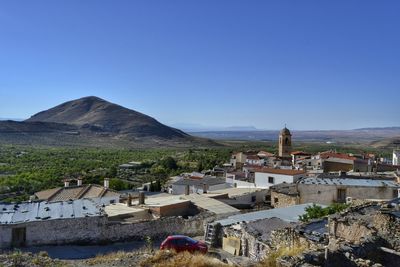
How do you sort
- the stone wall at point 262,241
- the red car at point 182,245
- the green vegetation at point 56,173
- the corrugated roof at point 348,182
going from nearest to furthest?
the stone wall at point 262,241
the red car at point 182,245
the corrugated roof at point 348,182
the green vegetation at point 56,173

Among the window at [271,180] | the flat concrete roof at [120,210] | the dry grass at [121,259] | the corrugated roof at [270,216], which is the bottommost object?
the window at [271,180]

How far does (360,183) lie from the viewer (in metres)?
29.6

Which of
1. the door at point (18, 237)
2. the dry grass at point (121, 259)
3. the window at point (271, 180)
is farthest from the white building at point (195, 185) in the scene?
the dry grass at point (121, 259)

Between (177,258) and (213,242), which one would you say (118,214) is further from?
(177,258)

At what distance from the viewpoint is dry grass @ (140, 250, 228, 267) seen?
36.6 feet

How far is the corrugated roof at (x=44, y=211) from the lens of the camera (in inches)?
684

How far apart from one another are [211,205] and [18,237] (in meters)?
11.1

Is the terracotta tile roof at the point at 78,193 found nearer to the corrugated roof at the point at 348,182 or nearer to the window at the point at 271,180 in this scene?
the corrugated roof at the point at 348,182

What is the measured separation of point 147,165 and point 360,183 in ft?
170

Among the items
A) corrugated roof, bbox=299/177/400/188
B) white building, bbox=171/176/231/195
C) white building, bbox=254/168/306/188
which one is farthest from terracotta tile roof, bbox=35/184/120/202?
white building, bbox=254/168/306/188

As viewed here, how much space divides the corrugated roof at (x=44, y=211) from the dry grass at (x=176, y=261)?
6917mm

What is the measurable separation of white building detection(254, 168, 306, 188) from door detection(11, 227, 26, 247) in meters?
26.0

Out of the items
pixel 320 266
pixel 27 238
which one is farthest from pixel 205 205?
pixel 320 266

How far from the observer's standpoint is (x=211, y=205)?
24.8m
